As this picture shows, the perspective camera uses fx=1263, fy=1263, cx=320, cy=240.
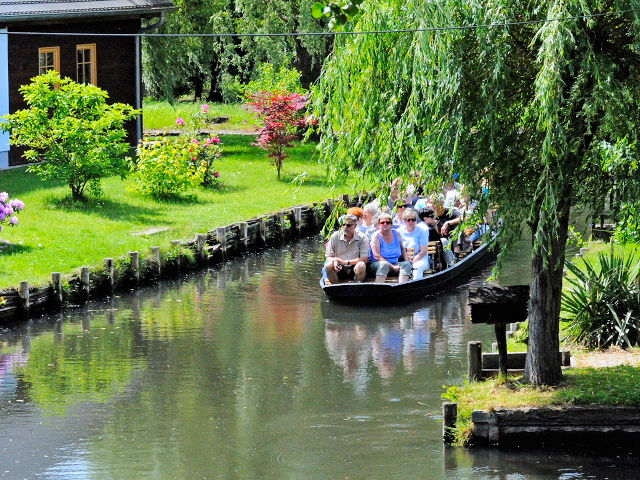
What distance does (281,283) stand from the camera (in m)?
22.7

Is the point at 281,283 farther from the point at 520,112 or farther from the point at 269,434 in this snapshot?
the point at 520,112

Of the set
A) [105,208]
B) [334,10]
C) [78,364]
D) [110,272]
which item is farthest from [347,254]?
[334,10]

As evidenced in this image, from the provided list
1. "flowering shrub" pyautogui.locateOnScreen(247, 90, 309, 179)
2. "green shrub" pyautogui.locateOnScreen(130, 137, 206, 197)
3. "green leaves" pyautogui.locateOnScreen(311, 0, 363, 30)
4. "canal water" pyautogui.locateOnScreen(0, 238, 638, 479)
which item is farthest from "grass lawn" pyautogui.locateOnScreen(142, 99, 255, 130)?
"green leaves" pyautogui.locateOnScreen(311, 0, 363, 30)

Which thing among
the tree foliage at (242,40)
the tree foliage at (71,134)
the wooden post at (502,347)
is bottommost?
the wooden post at (502,347)

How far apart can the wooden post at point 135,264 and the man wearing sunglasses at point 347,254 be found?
3401mm

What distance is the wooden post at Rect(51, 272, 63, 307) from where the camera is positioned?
65.2ft

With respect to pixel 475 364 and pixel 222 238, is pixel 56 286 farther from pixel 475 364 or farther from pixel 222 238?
pixel 475 364

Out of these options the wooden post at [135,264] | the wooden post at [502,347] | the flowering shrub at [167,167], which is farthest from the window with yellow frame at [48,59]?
the wooden post at [502,347]

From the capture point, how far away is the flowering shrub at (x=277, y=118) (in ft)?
104

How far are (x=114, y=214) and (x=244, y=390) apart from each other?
11176 millimetres

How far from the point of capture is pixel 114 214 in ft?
84.3

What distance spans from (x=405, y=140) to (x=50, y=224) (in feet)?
42.7

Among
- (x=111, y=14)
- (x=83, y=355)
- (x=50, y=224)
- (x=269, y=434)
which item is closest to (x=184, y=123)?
(x=111, y=14)

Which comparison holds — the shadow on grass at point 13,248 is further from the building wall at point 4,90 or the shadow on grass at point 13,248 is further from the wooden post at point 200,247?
the building wall at point 4,90
